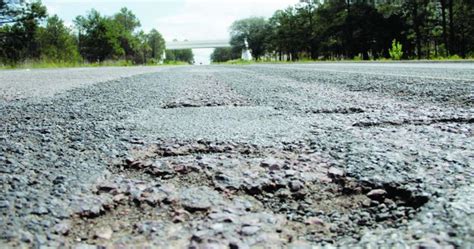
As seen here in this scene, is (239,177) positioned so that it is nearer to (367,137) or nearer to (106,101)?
(367,137)

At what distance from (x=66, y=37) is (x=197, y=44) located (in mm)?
34599

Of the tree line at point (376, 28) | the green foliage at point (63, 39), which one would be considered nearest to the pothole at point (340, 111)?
the tree line at point (376, 28)

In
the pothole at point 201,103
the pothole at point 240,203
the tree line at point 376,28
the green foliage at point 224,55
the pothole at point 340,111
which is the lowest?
the pothole at point 240,203

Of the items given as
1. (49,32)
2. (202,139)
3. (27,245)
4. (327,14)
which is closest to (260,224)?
(27,245)

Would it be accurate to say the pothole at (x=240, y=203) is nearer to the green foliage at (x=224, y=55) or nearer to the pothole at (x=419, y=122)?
the pothole at (x=419, y=122)

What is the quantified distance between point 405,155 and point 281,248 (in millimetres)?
717

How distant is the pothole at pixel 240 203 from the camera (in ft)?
2.37

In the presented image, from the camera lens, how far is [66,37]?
5231 cm

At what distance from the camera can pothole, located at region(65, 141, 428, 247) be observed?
0.72m

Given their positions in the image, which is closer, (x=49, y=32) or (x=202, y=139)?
(x=202, y=139)

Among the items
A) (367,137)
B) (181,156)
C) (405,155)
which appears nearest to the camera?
(405,155)

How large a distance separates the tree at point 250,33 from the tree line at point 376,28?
1947 centimetres

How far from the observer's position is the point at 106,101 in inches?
119

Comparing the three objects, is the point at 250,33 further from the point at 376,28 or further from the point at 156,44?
the point at 376,28
